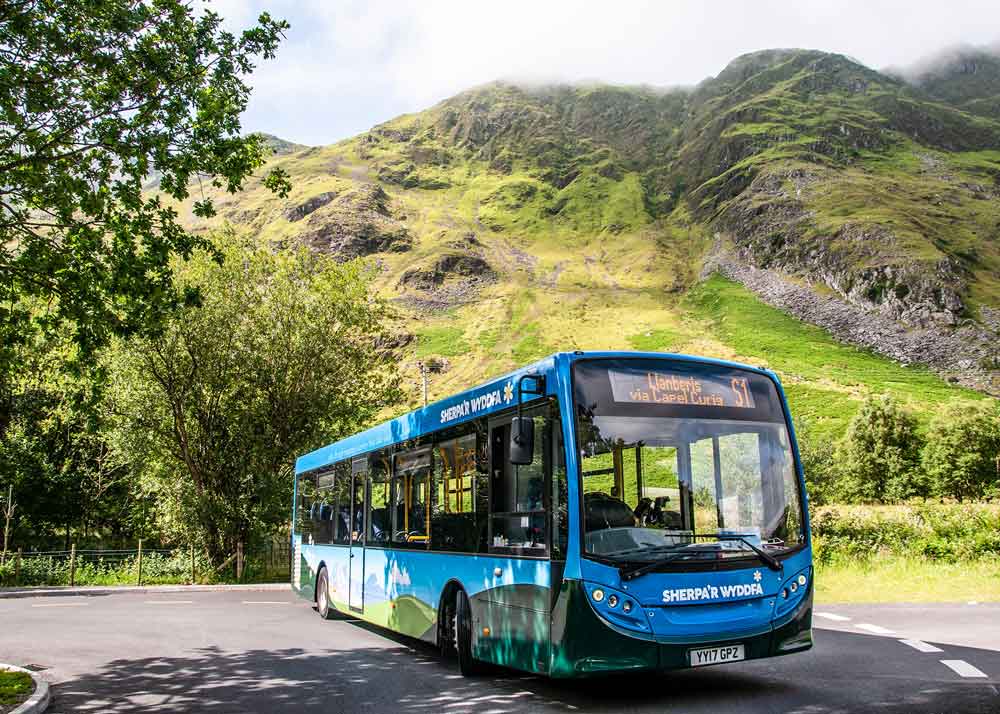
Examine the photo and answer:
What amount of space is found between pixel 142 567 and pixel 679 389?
28.5m

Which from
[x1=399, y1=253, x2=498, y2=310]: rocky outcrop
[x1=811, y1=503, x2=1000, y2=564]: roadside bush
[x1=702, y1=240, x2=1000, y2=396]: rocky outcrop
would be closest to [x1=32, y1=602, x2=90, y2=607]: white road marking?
[x1=811, y1=503, x2=1000, y2=564]: roadside bush

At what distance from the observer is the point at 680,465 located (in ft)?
27.6

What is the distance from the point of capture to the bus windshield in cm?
795

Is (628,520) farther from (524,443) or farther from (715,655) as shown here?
(715,655)

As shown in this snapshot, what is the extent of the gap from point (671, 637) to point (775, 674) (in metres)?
2.50

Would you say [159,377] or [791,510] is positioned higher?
[159,377]

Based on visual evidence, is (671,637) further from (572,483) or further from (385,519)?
(385,519)

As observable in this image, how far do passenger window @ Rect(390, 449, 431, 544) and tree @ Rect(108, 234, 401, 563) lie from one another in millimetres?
→ 20169

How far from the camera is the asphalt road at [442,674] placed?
8219mm

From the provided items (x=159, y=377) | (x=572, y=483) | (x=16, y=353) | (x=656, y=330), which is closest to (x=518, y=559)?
(x=572, y=483)

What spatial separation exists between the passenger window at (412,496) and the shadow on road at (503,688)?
5.29 feet

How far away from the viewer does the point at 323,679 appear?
33.0 feet

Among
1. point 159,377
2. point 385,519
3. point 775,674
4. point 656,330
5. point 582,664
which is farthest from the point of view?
point 656,330

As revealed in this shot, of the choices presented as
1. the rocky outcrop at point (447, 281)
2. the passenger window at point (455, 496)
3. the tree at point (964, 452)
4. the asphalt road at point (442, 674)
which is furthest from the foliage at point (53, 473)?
the rocky outcrop at point (447, 281)
